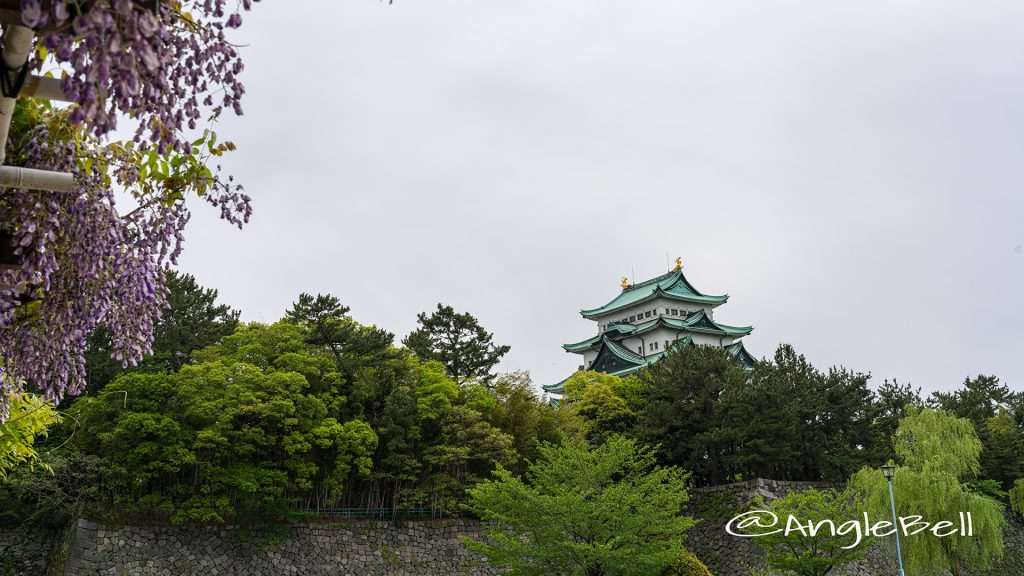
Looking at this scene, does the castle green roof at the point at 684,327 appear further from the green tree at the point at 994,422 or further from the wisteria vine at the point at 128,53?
the wisteria vine at the point at 128,53

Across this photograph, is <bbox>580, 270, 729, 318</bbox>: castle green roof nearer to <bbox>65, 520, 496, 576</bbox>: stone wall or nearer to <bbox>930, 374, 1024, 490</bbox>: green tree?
<bbox>930, 374, 1024, 490</bbox>: green tree

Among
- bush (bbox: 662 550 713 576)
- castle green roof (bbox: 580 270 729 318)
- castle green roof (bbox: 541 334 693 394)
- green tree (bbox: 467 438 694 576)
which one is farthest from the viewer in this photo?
castle green roof (bbox: 580 270 729 318)

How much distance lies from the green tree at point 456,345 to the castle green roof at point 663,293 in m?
17.3

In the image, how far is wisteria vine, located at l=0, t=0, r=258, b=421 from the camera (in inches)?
110

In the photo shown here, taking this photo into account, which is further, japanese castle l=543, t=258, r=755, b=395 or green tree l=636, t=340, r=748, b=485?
japanese castle l=543, t=258, r=755, b=395

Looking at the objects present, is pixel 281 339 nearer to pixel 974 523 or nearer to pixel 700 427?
pixel 700 427

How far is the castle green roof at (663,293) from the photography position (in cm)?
4711

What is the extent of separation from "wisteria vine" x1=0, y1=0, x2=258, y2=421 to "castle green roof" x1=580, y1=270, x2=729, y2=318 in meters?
42.3

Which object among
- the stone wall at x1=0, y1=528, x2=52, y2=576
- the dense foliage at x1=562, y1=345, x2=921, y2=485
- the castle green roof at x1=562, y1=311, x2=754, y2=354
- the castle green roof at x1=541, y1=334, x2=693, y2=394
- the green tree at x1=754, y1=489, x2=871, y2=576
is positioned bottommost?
the stone wall at x1=0, y1=528, x2=52, y2=576

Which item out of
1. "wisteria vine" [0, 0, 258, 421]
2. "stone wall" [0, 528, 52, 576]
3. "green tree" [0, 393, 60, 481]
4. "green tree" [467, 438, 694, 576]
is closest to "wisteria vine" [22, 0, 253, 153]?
"wisteria vine" [0, 0, 258, 421]

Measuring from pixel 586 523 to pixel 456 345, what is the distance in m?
15.1

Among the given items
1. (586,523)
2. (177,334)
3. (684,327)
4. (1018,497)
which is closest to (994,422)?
(1018,497)

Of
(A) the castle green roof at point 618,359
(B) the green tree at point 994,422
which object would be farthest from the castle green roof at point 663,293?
(B) the green tree at point 994,422

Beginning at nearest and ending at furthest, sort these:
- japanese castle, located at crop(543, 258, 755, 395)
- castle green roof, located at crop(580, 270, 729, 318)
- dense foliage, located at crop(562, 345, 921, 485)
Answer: dense foliage, located at crop(562, 345, 921, 485) < japanese castle, located at crop(543, 258, 755, 395) < castle green roof, located at crop(580, 270, 729, 318)
